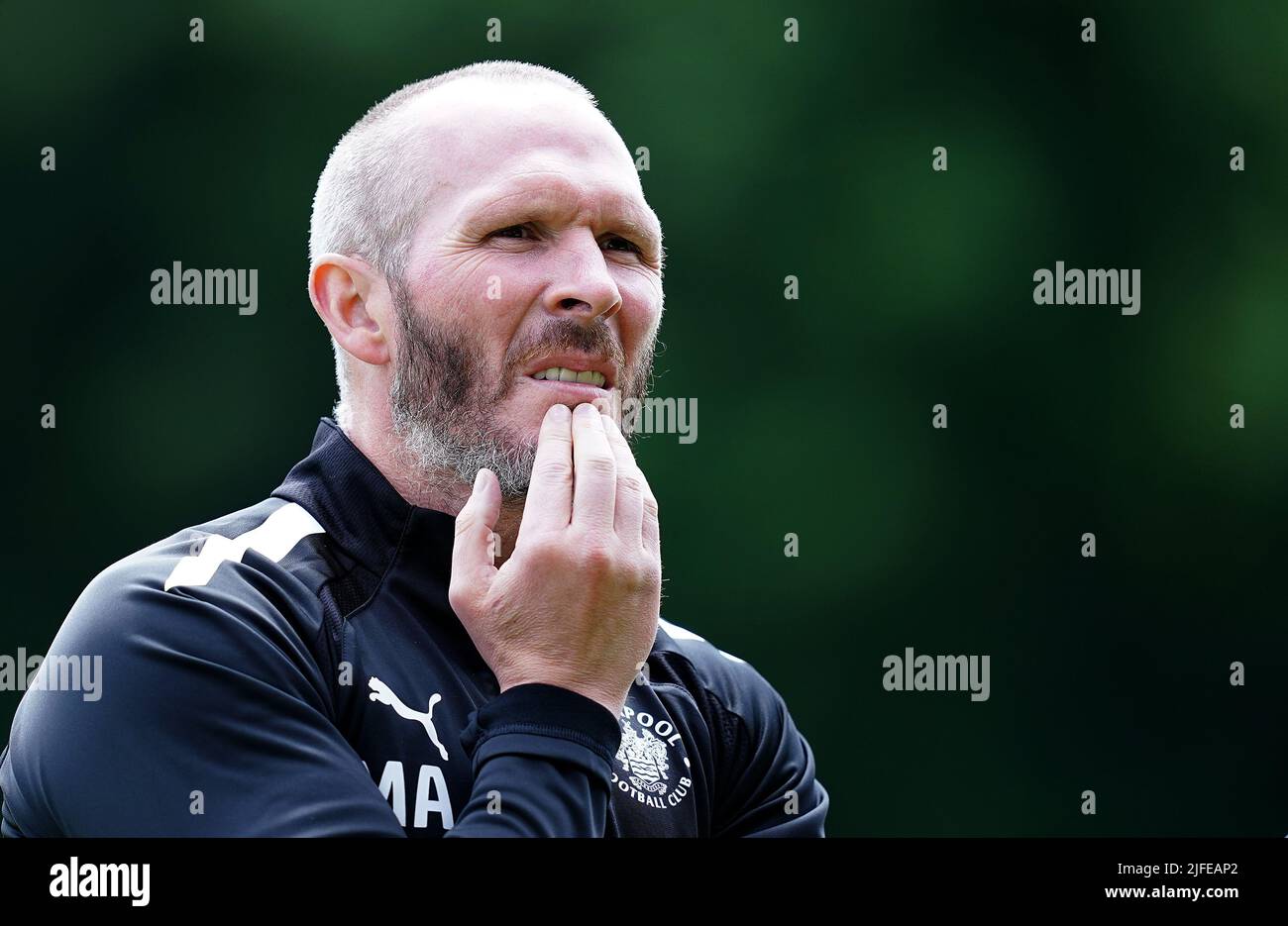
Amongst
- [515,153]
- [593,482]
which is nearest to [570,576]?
[593,482]

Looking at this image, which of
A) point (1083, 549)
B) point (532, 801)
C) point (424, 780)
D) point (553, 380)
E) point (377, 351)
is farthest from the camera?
point (1083, 549)

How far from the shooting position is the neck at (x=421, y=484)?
320 cm

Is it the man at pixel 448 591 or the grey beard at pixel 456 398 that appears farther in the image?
the grey beard at pixel 456 398

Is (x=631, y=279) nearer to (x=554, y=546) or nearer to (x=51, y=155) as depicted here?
(x=554, y=546)

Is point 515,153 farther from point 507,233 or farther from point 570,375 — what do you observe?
point 570,375

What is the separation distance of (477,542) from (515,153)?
32.2 inches

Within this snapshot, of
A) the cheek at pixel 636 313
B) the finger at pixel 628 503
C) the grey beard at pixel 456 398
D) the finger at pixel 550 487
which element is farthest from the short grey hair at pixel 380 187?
the finger at pixel 628 503

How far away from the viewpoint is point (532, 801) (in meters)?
2.48

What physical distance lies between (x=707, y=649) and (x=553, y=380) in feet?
2.77

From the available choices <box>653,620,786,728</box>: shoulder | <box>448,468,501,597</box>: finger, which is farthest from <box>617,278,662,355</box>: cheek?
<box>653,620,786,728</box>: shoulder

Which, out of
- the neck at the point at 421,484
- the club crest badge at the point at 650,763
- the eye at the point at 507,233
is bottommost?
the club crest badge at the point at 650,763

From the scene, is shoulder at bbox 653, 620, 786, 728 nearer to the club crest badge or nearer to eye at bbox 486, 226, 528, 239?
the club crest badge

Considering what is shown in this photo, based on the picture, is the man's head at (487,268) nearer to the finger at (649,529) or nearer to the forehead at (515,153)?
the forehead at (515,153)
